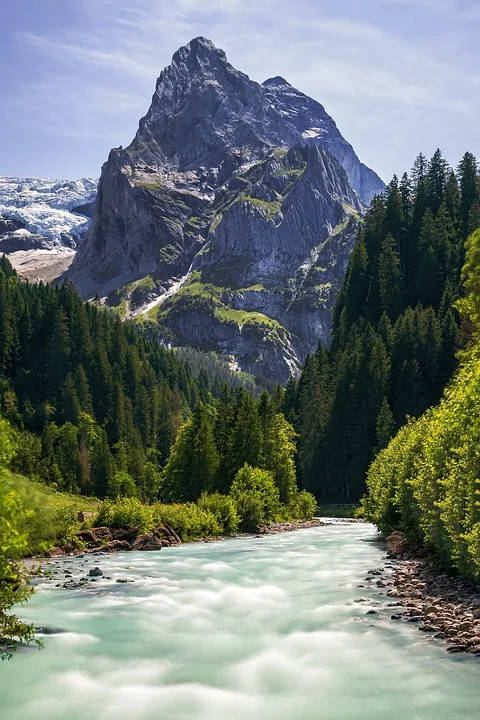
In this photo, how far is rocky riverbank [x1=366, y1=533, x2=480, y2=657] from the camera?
2130 centimetres

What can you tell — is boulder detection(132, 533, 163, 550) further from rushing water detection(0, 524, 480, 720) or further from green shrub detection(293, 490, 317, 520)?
green shrub detection(293, 490, 317, 520)

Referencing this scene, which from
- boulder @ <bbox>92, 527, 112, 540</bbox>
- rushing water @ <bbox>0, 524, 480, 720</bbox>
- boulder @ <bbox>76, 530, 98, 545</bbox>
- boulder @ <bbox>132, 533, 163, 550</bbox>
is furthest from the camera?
boulder @ <bbox>92, 527, 112, 540</bbox>

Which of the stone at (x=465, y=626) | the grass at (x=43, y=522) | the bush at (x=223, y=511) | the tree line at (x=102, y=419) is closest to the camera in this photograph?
the stone at (x=465, y=626)

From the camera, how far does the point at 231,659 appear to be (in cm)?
2109

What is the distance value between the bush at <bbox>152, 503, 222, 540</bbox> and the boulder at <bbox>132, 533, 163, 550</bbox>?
6.18 metres

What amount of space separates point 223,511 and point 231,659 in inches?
1766

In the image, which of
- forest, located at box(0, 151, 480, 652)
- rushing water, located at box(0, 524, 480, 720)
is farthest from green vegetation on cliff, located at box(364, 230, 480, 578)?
rushing water, located at box(0, 524, 480, 720)

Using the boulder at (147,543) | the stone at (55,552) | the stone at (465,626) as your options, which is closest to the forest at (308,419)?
the stone at (55,552)

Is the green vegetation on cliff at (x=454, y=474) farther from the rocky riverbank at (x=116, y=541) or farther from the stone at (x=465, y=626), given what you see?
the rocky riverbank at (x=116, y=541)

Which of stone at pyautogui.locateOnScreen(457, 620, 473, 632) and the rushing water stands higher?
stone at pyautogui.locateOnScreen(457, 620, 473, 632)

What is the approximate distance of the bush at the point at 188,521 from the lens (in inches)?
2328

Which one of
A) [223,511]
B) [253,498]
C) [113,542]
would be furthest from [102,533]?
[253,498]

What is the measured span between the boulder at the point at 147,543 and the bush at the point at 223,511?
41.9ft

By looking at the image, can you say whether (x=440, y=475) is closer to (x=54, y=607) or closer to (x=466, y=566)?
(x=466, y=566)
